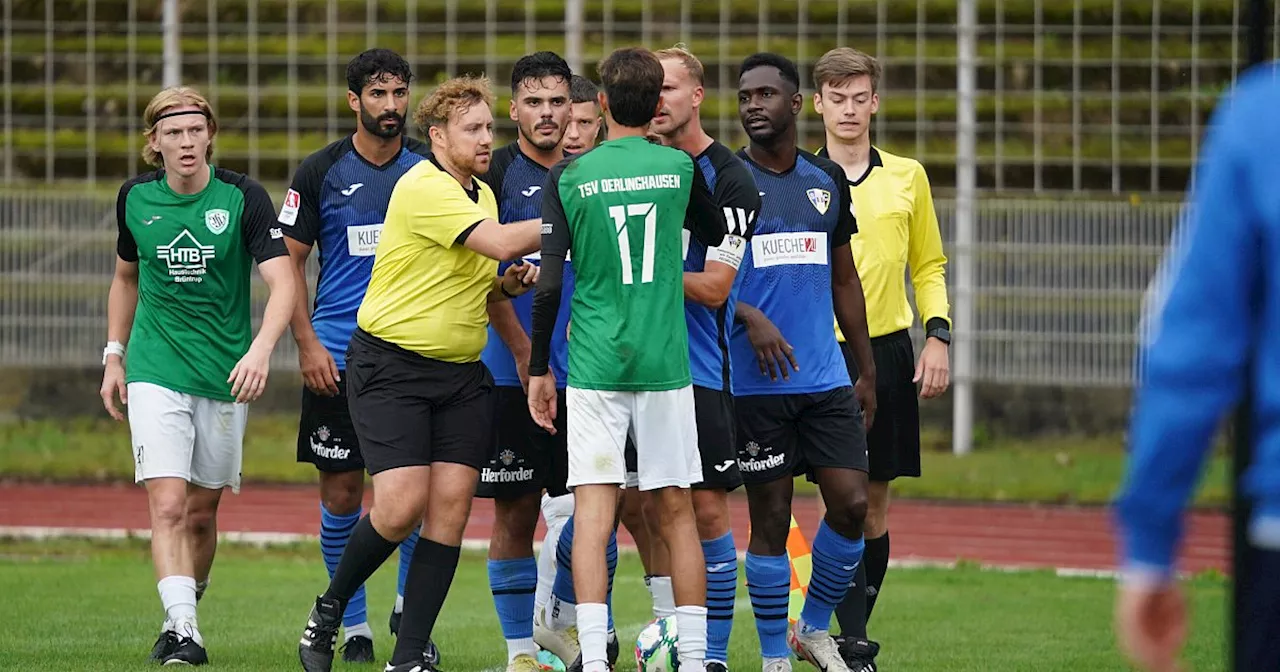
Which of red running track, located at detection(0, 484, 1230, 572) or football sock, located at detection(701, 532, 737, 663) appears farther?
red running track, located at detection(0, 484, 1230, 572)

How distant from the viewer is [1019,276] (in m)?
15.4

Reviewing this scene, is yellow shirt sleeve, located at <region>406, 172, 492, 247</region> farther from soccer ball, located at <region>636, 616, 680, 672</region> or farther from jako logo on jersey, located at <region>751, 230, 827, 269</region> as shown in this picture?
soccer ball, located at <region>636, 616, 680, 672</region>

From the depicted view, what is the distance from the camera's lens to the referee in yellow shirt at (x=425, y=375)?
6.38 meters

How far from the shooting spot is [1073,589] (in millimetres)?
10547

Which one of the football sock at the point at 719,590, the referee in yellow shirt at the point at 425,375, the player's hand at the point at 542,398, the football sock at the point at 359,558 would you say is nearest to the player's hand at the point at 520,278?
the referee in yellow shirt at the point at 425,375

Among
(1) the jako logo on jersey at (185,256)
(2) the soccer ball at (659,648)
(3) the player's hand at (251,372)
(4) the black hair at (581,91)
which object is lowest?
(2) the soccer ball at (659,648)

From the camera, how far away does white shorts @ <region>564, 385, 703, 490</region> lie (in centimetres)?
593

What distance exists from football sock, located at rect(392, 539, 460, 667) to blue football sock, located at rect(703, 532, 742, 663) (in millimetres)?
915

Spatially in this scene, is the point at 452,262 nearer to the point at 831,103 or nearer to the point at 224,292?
the point at 224,292

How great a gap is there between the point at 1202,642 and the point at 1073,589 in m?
2.17

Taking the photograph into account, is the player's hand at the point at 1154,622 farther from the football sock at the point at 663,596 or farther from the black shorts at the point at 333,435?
the black shorts at the point at 333,435

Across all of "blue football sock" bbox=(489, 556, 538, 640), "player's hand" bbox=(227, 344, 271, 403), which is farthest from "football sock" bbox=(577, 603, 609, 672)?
"player's hand" bbox=(227, 344, 271, 403)

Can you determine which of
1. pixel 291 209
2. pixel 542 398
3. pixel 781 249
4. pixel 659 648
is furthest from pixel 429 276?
pixel 659 648

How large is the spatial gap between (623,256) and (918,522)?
863 cm
